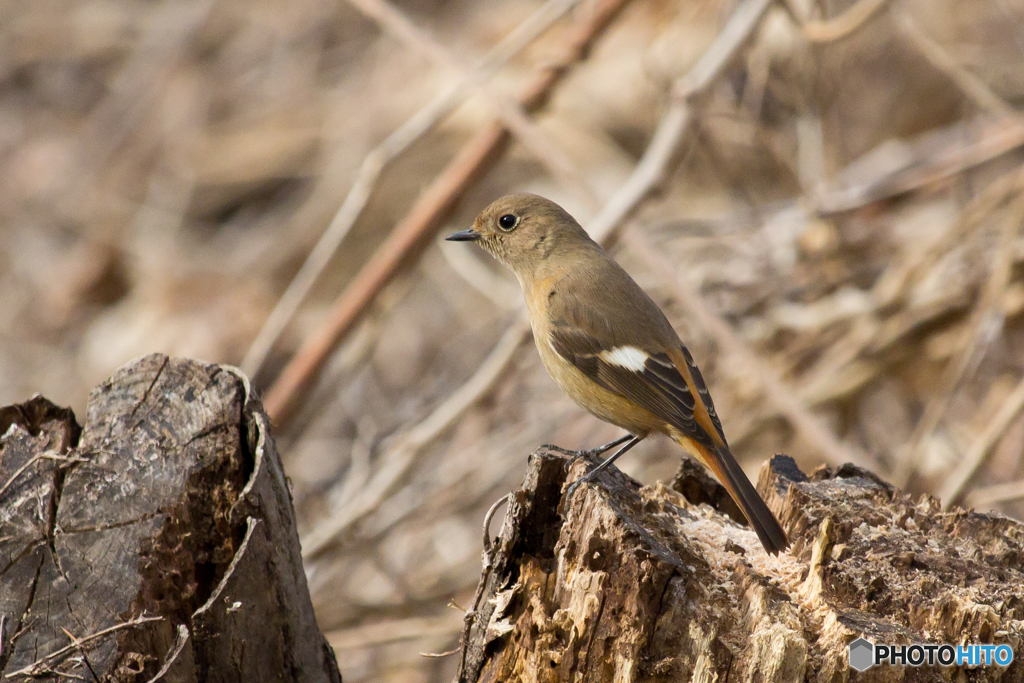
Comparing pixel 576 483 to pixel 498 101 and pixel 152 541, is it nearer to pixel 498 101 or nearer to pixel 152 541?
pixel 152 541

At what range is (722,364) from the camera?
19.7ft

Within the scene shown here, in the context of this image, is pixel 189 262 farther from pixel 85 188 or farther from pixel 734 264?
pixel 734 264

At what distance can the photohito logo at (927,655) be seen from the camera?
210 centimetres

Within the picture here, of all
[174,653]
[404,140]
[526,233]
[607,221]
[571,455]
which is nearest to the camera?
[174,653]

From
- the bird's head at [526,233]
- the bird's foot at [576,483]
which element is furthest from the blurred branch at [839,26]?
the bird's foot at [576,483]

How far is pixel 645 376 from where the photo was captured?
3.60 meters

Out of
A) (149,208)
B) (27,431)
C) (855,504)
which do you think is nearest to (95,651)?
(27,431)

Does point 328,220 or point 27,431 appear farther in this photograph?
point 328,220

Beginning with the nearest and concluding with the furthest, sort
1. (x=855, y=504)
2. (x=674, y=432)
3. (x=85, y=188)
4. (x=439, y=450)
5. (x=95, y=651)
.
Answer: (x=95, y=651) < (x=855, y=504) < (x=674, y=432) < (x=439, y=450) < (x=85, y=188)

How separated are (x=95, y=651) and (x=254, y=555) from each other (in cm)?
40

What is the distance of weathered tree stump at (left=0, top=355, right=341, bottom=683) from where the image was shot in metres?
2.24

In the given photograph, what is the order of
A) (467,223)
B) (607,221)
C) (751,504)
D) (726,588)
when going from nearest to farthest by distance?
(726,588) → (751,504) → (607,221) → (467,223)

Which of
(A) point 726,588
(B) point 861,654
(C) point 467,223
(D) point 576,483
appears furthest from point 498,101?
Result: (C) point 467,223

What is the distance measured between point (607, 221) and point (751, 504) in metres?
2.26
